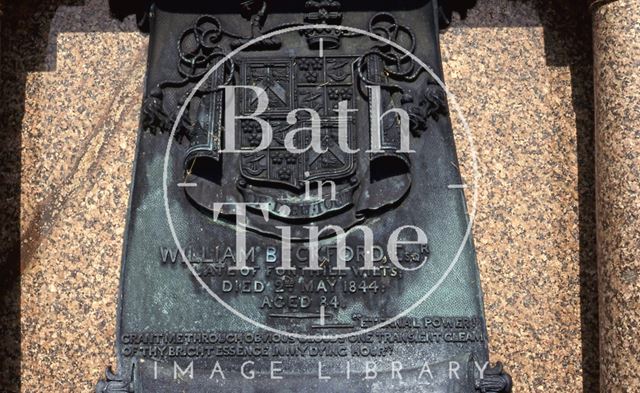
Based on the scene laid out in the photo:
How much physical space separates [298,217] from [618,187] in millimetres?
1929

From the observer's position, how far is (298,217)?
5855 mm

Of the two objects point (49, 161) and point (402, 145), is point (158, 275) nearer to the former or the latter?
point (49, 161)

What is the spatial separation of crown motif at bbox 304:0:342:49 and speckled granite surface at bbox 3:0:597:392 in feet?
2.42

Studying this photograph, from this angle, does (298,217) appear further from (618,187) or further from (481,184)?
(618,187)

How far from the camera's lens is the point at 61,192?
6.17 metres

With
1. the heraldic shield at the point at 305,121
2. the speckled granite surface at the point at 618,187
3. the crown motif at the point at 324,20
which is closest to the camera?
the speckled granite surface at the point at 618,187

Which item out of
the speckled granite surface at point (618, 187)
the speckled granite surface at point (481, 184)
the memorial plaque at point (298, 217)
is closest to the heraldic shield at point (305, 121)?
the memorial plaque at point (298, 217)

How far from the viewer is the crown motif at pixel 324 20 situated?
618 cm

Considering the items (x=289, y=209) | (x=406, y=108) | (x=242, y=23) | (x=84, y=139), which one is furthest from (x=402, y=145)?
(x=84, y=139)

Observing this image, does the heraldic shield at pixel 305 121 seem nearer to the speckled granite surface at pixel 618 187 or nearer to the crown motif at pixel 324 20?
the crown motif at pixel 324 20

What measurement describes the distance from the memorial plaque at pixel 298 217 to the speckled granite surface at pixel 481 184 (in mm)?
254

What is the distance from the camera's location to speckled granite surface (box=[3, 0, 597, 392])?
594 cm

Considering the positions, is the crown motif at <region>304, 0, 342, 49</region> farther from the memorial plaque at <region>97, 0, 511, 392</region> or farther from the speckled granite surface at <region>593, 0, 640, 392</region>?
the speckled granite surface at <region>593, 0, 640, 392</region>

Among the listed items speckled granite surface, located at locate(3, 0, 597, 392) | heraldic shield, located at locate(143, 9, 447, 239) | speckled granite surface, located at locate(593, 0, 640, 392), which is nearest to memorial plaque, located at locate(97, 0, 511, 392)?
heraldic shield, located at locate(143, 9, 447, 239)
